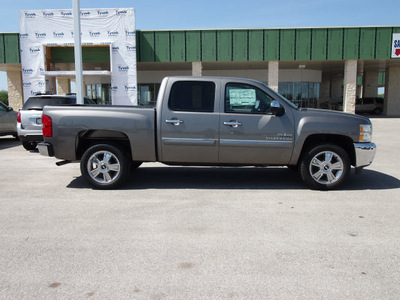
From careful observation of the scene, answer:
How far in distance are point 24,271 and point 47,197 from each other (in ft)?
8.99

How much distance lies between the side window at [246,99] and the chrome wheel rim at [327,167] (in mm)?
1211

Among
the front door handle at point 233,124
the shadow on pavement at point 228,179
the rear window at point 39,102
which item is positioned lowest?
the shadow on pavement at point 228,179

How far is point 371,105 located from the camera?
114 feet

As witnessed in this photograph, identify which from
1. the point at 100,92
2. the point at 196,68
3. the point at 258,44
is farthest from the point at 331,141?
the point at 100,92

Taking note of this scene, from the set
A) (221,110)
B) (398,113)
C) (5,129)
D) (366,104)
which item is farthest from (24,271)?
(366,104)

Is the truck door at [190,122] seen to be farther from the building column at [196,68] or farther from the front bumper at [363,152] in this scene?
the building column at [196,68]

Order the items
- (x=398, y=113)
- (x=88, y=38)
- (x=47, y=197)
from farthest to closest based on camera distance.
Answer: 1. (x=398, y=113)
2. (x=88, y=38)
3. (x=47, y=197)

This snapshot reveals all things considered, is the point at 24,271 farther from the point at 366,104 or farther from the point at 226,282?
the point at 366,104

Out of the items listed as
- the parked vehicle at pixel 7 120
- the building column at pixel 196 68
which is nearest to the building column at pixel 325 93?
the building column at pixel 196 68

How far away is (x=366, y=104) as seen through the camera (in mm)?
34750

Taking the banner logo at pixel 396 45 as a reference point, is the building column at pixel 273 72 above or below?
below

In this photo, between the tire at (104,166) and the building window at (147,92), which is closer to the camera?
the tire at (104,166)

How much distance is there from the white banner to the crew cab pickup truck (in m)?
17.6

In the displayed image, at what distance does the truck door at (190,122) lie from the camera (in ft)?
20.1
